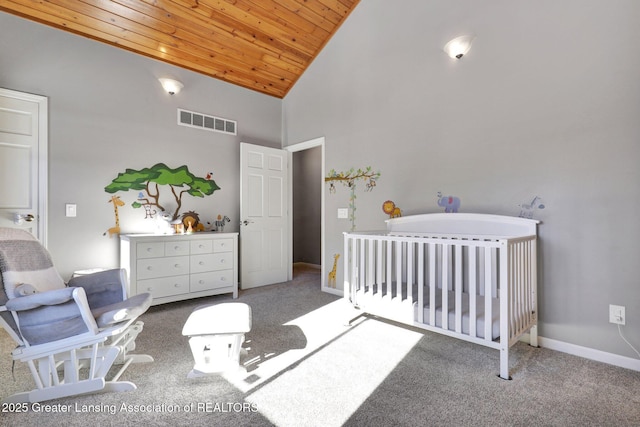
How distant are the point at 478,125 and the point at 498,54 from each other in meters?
0.56

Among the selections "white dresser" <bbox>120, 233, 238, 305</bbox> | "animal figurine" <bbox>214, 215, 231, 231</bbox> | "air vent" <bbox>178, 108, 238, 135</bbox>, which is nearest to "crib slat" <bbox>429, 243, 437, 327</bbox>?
"white dresser" <bbox>120, 233, 238, 305</bbox>

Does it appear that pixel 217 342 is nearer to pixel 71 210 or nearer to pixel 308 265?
pixel 71 210

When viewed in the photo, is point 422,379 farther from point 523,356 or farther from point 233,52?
point 233,52

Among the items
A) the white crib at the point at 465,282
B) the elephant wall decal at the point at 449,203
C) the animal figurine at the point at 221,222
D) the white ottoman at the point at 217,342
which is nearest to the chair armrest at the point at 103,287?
the white ottoman at the point at 217,342

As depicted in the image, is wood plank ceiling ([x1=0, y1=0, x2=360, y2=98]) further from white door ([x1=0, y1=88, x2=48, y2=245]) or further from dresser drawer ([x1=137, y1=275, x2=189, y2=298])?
dresser drawer ([x1=137, y1=275, x2=189, y2=298])

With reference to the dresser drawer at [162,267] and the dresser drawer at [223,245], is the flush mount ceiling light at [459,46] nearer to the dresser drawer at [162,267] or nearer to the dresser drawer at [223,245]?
the dresser drawer at [223,245]

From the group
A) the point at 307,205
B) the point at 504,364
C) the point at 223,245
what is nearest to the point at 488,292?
the point at 504,364

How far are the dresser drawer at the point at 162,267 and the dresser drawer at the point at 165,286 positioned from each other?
50mm

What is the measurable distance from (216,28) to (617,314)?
167 inches

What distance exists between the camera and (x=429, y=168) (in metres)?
2.91

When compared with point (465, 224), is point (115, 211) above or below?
above

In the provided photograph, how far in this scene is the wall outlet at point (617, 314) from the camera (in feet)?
6.49

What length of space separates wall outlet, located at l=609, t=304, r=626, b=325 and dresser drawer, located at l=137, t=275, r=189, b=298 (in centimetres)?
353

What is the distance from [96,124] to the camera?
122 inches
